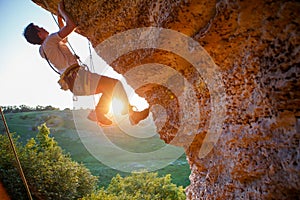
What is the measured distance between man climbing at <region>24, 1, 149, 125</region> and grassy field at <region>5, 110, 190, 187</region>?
25.5 m

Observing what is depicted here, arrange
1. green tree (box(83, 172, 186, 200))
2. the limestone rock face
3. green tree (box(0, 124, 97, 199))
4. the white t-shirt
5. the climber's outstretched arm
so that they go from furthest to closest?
1. green tree (box(83, 172, 186, 200))
2. green tree (box(0, 124, 97, 199))
3. the white t-shirt
4. the climber's outstretched arm
5. the limestone rock face

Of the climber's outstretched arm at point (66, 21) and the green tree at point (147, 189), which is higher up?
the climber's outstretched arm at point (66, 21)

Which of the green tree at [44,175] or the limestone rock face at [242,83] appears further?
the green tree at [44,175]

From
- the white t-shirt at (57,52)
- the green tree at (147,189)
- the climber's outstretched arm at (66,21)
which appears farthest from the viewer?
the green tree at (147,189)

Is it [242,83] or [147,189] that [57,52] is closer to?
[242,83]

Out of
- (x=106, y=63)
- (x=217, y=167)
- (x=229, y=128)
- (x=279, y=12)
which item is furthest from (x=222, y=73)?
(x=106, y=63)

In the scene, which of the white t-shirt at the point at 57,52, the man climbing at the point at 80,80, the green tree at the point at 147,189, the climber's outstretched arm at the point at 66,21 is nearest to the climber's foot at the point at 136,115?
the man climbing at the point at 80,80

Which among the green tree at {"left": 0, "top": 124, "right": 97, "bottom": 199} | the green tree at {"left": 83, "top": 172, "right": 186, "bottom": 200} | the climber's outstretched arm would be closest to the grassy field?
the green tree at {"left": 83, "top": 172, "right": 186, "bottom": 200}

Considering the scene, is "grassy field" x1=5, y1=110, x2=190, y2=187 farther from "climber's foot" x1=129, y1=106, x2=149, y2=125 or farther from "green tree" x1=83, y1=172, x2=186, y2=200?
"climber's foot" x1=129, y1=106, x2=149, y2=125

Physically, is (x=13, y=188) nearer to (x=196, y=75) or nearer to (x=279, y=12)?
(x=196, y=75)

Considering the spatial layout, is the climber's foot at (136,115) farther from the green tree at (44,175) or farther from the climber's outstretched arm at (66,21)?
the green tree at (44,175)

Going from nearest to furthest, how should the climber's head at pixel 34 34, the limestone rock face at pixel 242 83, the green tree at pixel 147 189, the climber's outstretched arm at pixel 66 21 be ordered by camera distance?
the limestone rock face at pixel 242 83, the climber's outstretched arm at pixel 66 21, the climber's head at pixel 34 34, the green tree at pixel 147 189

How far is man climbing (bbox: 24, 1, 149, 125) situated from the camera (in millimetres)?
2887

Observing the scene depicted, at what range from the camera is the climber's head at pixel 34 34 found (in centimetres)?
302
